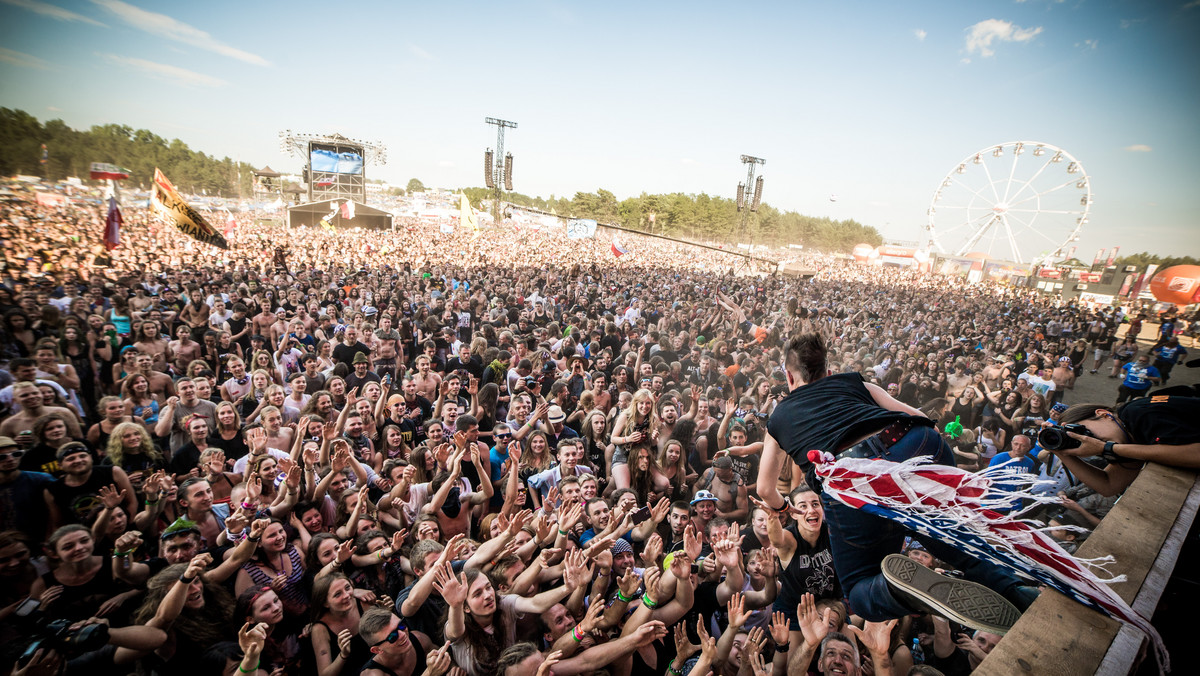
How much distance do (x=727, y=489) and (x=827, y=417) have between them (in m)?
2.26

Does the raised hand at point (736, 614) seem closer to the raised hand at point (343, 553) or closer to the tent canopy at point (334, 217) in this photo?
the raised hand at point (343, 553)

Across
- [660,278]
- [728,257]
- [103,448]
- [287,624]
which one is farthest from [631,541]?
[728,257]

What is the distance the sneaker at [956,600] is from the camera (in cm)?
161

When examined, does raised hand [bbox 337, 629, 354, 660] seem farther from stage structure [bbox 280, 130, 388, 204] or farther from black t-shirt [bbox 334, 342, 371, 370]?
stage structure [bbox 280, 130, 388, 204]

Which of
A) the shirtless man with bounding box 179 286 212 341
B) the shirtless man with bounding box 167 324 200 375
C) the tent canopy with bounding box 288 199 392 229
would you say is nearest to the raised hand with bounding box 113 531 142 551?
the shirtless man with bounding box 167 324 200 375

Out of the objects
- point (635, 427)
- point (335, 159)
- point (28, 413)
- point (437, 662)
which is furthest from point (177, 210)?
point (335, 159)

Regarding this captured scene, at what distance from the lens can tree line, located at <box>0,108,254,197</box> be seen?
20163 mm

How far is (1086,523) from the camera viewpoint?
12.9ft

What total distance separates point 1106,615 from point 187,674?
3840 mm

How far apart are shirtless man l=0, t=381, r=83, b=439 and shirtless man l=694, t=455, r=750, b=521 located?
5586mm

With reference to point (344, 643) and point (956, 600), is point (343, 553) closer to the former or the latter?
point (344, 643)

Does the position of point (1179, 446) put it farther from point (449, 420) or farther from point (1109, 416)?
point (449, 420)

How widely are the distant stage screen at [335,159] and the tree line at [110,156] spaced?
13.8 metres

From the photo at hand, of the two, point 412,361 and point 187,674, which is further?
point 412,361
